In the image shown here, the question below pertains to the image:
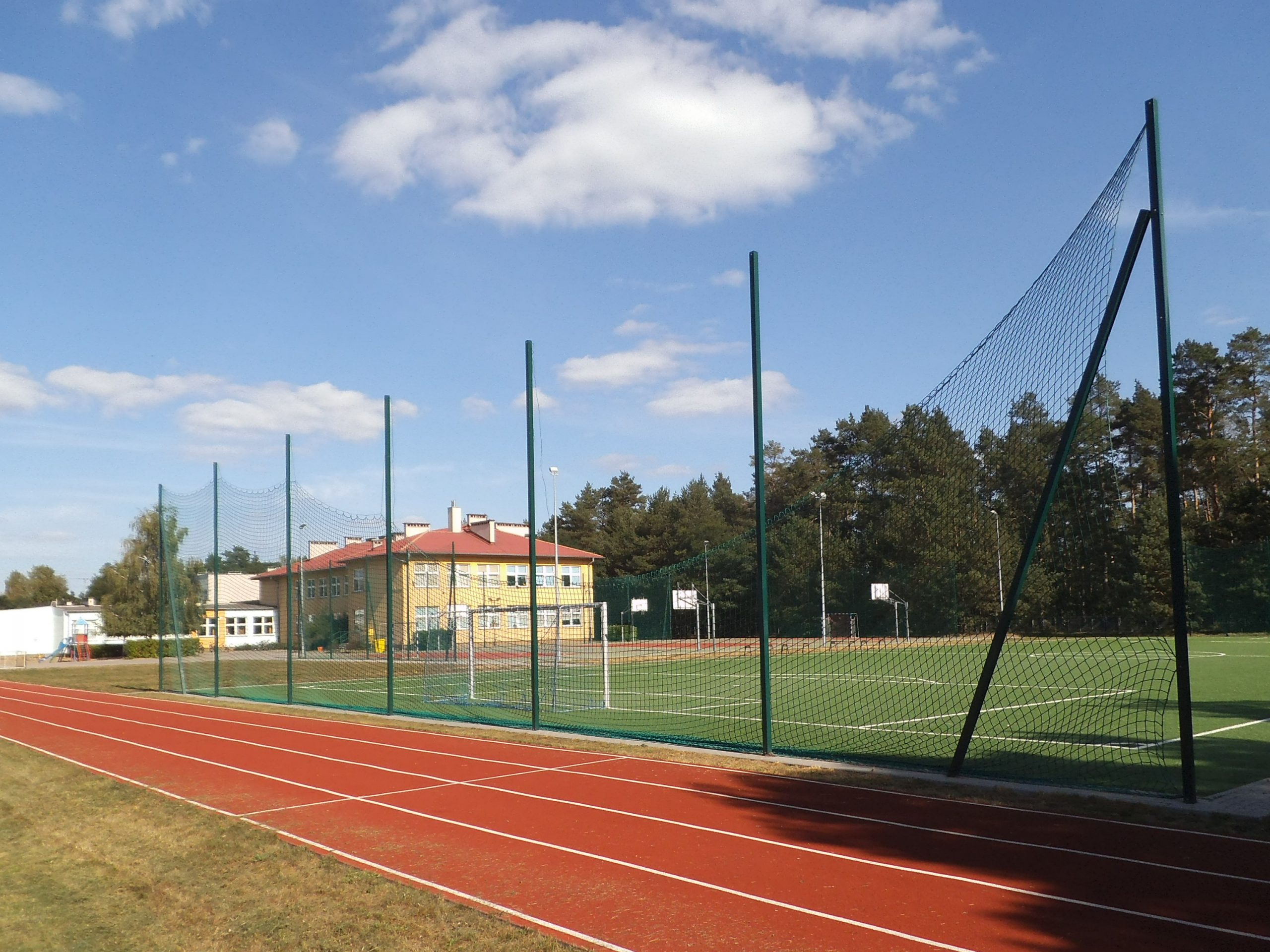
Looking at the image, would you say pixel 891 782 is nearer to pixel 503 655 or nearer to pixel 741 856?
pixel 741 856

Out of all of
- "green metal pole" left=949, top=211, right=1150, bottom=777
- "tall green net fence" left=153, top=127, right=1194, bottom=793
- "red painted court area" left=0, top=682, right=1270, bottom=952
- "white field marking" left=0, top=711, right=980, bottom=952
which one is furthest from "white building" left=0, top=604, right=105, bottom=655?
"green metal pole" left=949, top=211, right=1150, bottom=777

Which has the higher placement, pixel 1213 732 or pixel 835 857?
pixel 835 857

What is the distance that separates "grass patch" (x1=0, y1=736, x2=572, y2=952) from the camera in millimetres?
5375

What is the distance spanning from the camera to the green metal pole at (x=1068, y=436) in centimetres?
841

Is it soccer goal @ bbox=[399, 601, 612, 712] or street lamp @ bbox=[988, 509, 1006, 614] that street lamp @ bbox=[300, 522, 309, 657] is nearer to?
soccer goal @ bbox=[399, 601, 612, 712]

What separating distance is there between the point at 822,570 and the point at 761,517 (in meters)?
3.88

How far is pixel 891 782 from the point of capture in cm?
944

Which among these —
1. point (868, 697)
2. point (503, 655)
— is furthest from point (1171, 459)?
point (503, 655)

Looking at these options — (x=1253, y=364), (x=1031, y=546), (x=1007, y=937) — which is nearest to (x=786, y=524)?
(x=1031, y=546)

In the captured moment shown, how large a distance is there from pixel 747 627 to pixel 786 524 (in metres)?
3.56

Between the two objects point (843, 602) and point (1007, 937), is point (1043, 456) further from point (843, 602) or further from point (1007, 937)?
point (843, 602)

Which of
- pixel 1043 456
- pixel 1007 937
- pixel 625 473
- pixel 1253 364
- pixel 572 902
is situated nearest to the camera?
pixel 1007 937

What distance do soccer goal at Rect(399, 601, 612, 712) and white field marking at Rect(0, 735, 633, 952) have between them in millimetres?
9661

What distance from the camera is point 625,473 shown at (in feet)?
274
